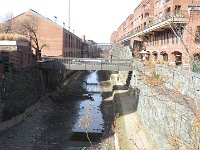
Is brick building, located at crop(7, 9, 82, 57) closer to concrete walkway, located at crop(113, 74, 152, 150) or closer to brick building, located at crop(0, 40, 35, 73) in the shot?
Answer: concrete walkway, located at crop(113, 74, 152, 150)

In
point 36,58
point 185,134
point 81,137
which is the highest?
point 36,58

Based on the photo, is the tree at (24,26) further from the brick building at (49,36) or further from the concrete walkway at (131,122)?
the concrete walkway at (131,122)

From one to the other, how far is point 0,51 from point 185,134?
2902 cm

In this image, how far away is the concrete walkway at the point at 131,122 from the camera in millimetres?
26263

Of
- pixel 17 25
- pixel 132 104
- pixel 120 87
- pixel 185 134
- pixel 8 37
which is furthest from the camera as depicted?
pixel 17 25

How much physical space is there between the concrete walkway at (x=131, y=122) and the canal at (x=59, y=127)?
9.60ft

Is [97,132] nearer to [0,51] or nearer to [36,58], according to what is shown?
[0,51]

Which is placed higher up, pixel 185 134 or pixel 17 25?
pixel 17 25

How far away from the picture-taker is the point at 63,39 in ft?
217

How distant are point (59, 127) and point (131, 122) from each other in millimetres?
7791

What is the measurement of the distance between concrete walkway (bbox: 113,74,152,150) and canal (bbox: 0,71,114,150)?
2925mm

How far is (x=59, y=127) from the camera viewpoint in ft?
114

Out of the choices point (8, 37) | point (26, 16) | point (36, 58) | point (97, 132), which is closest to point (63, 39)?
point (26, 16)

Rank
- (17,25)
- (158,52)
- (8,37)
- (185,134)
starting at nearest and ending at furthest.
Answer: (185,134) < (8,37) < (158,52) < (17,25)
